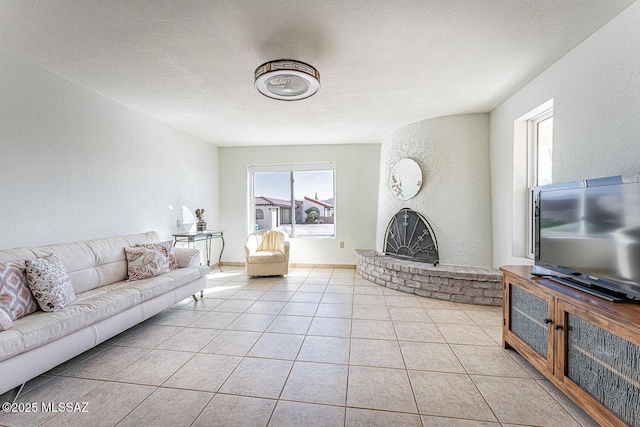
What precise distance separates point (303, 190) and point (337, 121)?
1879mm

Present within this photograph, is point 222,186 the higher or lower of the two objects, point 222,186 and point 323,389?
the higher

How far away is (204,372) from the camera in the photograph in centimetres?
194

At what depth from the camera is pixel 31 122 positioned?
7.76 ft

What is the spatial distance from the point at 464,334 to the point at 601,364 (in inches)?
47.0

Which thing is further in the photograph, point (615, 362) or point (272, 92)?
point (272, 92)

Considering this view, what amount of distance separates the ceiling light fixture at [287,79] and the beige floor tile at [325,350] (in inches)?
83.6

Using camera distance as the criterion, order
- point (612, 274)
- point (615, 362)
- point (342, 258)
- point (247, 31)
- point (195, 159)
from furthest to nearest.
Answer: point (342, 258)
point (195, 159)
point (247, 31)
point (612, 274)
point (615, 362)

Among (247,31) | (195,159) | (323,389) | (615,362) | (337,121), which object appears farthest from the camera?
(195,159)

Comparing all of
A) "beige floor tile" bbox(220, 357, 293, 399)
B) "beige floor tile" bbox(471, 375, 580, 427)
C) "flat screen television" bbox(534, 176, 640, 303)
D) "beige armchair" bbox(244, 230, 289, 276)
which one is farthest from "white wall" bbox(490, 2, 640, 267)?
"beige armchair" bbox(244, 230, 289, 276)

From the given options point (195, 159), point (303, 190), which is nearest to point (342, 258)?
point (303, 190)

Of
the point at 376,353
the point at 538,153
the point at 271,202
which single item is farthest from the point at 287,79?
the point at 271,202

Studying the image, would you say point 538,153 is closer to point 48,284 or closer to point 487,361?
point 487,361

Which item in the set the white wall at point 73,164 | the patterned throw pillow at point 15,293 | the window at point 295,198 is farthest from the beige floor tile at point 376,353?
the window at point 295,198

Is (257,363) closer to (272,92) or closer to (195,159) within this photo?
A: (272,92)
